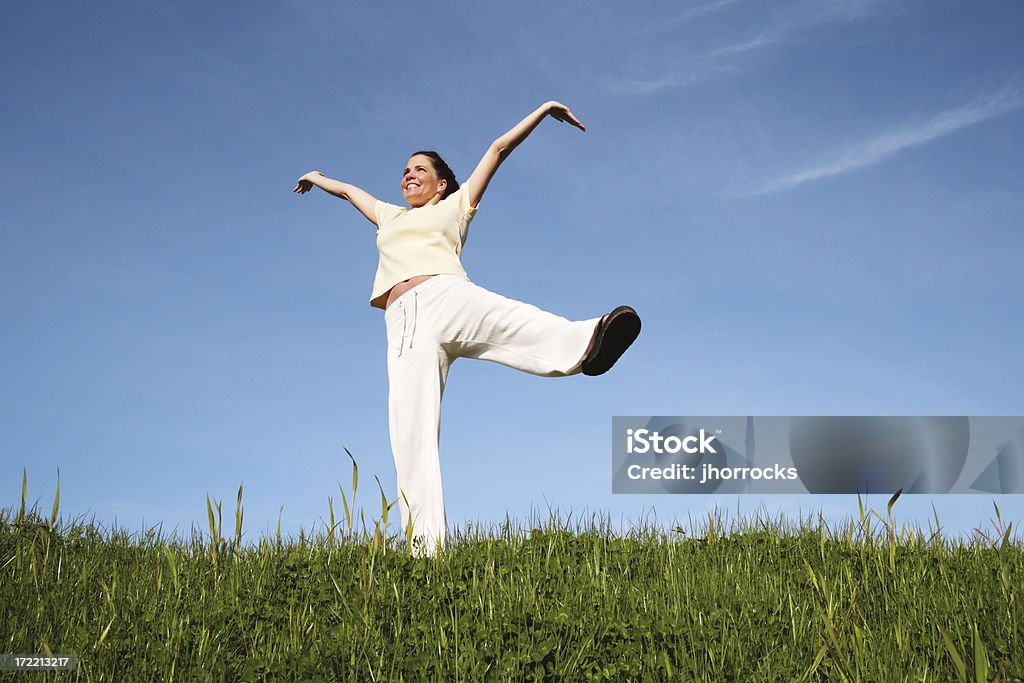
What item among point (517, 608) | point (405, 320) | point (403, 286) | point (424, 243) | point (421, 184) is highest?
point (421, 184)

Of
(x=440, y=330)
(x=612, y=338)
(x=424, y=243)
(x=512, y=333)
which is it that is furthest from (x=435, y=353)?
(x=612, y=338)

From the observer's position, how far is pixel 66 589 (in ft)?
14.2

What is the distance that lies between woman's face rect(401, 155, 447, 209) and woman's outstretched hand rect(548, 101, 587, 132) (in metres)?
1.07

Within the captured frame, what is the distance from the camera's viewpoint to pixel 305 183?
6828 mm

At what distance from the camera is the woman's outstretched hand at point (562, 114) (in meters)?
5.38

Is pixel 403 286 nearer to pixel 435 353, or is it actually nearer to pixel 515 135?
pixel 435 353

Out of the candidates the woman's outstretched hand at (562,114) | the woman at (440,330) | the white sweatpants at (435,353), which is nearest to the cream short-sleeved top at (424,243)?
the woman at (440,330)

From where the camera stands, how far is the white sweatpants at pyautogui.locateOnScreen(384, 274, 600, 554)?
198 inches

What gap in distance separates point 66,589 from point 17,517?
1.26 metres

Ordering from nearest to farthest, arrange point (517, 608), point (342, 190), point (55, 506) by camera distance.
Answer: point (517, 608)
point (55, 506)
point (342, 190)

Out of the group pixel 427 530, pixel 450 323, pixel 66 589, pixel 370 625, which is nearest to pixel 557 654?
pixel 370 625

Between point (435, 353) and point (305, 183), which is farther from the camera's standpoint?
point (305, 183)

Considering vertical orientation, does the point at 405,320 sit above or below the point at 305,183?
below

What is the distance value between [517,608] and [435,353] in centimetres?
197
